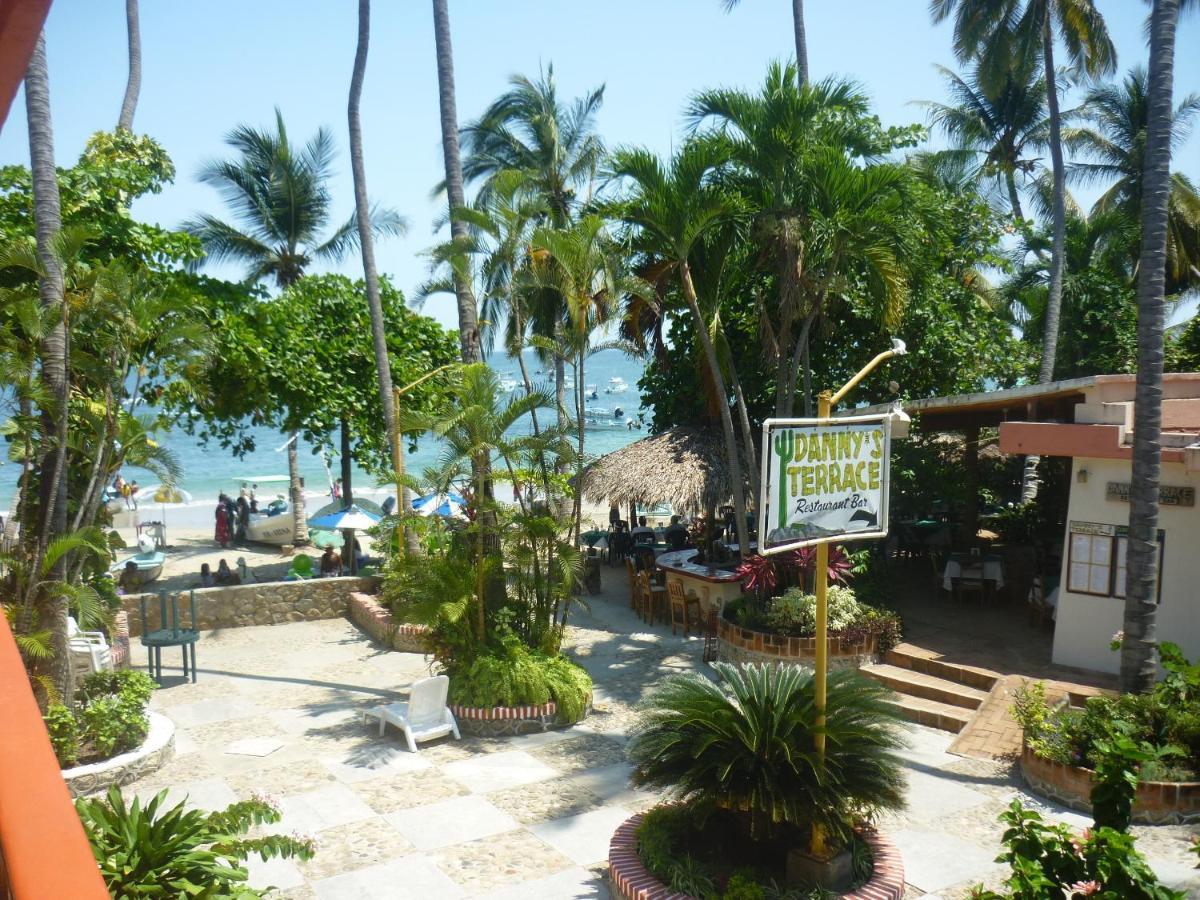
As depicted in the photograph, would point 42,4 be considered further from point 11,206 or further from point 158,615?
point 158,615

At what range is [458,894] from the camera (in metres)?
7.54

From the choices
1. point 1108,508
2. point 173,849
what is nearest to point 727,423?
point 1108,508

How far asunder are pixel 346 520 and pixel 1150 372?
14.2 metres

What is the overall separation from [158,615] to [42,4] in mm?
14955

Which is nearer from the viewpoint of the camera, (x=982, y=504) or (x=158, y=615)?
(x=158, y=615)

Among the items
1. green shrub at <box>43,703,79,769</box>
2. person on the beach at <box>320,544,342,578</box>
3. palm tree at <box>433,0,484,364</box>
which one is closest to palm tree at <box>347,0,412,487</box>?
person on the beach at <box>320,544,342,578</box>

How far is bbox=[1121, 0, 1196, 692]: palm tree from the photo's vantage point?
9.68 metres

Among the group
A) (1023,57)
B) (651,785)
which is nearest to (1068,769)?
(651,785)

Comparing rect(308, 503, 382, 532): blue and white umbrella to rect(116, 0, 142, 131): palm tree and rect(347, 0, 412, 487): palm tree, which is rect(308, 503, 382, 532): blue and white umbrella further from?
rect(116, 0, 142, 131): palm tree

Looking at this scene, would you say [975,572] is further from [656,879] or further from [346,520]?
[346,520]

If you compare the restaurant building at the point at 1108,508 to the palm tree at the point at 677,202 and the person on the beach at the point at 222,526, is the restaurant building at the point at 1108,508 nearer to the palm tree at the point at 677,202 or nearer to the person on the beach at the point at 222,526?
the palm tree at the point at 677,202

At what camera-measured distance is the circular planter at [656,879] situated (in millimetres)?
6828

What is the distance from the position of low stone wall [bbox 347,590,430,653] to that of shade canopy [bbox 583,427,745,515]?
3871mm

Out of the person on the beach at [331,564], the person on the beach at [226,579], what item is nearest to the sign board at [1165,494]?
the person on the beach at [331,564]
